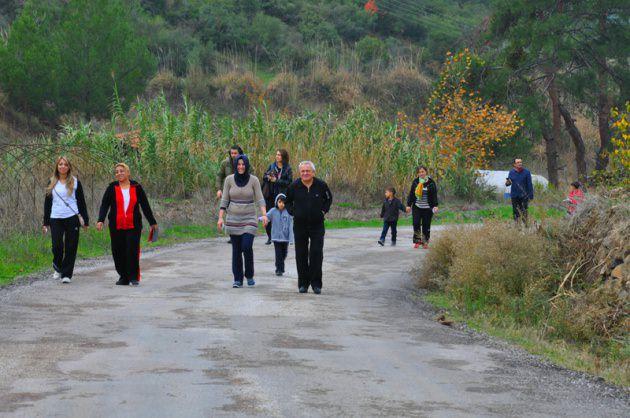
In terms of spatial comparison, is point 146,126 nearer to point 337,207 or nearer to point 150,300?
point 337,207

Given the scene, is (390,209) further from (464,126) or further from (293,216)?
(464,126)

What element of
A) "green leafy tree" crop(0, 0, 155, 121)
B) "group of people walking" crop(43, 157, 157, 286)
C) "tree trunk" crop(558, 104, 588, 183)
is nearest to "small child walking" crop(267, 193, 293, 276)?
"group of people walking" crop(43, 157, 157, 286)

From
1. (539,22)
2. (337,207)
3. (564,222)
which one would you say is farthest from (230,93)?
(564,222)

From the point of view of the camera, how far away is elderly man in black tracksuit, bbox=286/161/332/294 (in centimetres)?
1538

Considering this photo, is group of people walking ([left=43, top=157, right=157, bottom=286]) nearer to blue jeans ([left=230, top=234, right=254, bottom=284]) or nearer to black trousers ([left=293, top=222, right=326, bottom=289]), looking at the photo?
blue jeans ([left=230, top=234, right=254, bottom=284])

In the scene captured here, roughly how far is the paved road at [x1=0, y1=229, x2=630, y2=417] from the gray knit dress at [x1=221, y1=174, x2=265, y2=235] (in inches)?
36.4

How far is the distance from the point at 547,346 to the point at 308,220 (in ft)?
14.7

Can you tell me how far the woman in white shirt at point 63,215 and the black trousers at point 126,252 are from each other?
0.68 meters

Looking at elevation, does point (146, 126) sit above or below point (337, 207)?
above

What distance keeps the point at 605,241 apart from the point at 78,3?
33.2m

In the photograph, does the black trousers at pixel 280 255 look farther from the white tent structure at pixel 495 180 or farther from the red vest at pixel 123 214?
the white tent structure at pixel 495 180

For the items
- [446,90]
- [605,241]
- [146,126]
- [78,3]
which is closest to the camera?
[605,241]

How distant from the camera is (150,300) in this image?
45.8ft

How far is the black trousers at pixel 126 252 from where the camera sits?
15.5 meters
